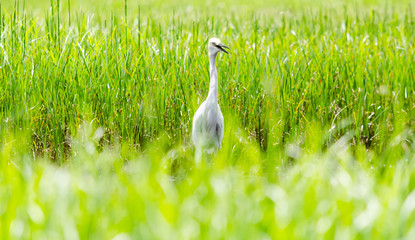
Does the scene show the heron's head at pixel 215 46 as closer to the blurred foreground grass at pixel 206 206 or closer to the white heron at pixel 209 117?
the white heron at pixel 209 117

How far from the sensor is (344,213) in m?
2.06

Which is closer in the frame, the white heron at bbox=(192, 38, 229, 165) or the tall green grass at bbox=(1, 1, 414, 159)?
the white heron at bbox=(192, 38, 229, 165)

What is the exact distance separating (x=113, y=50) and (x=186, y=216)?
2496mm

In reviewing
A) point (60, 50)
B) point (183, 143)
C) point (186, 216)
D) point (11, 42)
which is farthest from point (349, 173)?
point (11, 42)

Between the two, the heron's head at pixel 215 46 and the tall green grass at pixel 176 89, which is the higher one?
the heron's head at pixel 215 46

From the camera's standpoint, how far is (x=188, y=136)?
4.23 meters

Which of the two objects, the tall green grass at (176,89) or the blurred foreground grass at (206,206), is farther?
the tall green grass at (176,89)

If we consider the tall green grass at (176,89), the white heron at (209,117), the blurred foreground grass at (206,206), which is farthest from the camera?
the tall green grass at (176,89)

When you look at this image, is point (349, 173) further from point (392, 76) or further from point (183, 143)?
point (392, 76)

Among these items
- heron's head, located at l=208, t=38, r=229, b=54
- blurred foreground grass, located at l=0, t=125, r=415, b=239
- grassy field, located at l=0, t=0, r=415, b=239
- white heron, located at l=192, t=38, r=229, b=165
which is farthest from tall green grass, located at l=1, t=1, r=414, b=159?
blurred foreground grass, located at l=0, t=125, r=415, b=239

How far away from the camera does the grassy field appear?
206cm

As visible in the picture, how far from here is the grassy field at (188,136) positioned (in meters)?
2.06

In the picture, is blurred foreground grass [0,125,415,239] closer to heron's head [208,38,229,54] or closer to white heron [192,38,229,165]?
white heron [192,38,229,165]

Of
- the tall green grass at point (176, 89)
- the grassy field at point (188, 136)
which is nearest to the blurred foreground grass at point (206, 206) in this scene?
the grassy field at point (188, 136)
